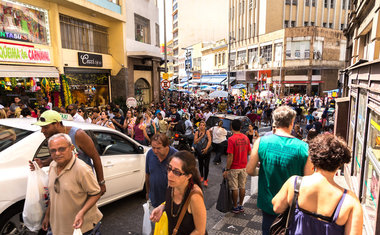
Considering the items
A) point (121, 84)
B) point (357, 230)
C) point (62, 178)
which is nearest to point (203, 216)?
point (357, 230)

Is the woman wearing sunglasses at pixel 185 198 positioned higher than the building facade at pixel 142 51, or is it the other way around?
the building facade at pixel 142 51

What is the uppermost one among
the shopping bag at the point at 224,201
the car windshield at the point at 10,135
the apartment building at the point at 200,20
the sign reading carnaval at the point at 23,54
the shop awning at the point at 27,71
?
the apartment building at the point at 200,20

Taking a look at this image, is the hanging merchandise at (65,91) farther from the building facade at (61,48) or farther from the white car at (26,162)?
the white car at (26,162)

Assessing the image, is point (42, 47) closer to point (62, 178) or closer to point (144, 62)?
point (144, 62)

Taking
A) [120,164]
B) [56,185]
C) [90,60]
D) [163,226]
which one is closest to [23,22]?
[90,60]

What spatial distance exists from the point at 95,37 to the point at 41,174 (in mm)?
15261

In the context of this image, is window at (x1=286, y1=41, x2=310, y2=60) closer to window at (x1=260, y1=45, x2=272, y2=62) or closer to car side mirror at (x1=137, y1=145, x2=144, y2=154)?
window at (x1=260, y1=45, x2=272, y2=62)

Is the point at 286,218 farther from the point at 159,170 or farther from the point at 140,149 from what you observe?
the point at 140,149

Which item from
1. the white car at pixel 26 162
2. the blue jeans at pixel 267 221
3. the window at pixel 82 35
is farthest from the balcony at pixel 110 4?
the blue jeans at pixel 267 221

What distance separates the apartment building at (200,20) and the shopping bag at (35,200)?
66.7m

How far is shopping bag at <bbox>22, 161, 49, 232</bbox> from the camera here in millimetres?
2758

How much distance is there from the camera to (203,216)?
2133 millimetres

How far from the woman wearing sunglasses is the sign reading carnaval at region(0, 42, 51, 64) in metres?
11.9

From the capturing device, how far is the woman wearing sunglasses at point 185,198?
212 centimetres
